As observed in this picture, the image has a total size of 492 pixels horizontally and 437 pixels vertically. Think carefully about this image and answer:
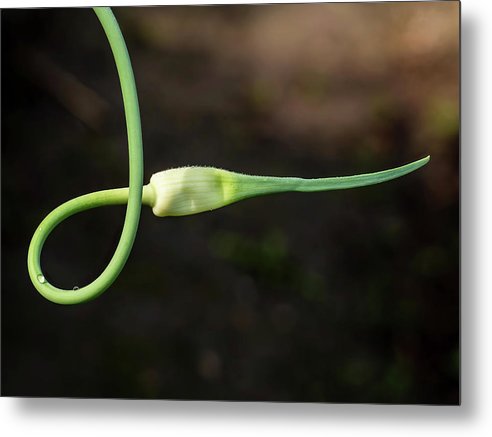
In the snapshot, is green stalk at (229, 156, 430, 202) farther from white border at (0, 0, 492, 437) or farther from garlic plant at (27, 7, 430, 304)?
white border at (0, 0, 492, 437)

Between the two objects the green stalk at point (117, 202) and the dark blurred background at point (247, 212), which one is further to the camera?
the dark blurred background at point (247, 212)

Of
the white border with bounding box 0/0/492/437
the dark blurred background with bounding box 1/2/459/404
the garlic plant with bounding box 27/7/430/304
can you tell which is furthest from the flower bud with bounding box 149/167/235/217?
the white border with bounding box 0/0/492/437

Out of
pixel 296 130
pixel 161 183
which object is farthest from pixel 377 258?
pixel 161 183

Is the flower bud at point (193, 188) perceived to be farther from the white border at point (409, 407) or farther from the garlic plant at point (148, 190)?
the white border at point (409, 407)

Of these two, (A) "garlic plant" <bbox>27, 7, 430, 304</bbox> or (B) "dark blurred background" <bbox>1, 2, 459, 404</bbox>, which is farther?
(B) "dark blurred background" <bbox>1, 2, 459, 404</bbox>

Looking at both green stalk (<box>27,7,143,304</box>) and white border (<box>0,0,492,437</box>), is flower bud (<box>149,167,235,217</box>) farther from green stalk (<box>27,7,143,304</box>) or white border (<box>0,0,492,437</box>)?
white border (<box>0,0,492,437</box>)

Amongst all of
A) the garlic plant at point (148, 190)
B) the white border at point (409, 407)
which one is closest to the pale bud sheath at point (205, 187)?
the garlic plant at point (148, 190)
